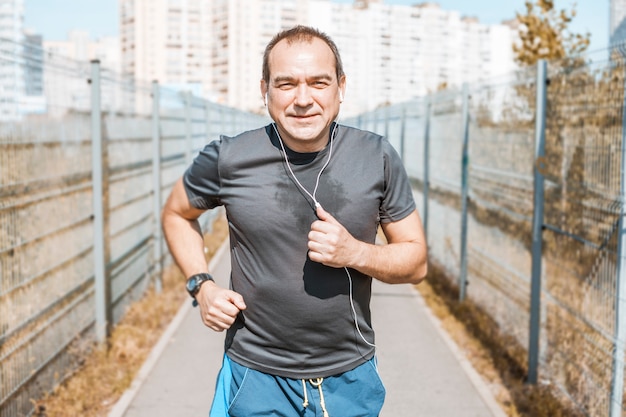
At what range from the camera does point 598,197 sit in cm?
461

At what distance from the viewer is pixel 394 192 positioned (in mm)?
2523

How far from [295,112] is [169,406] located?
3454 millimetres

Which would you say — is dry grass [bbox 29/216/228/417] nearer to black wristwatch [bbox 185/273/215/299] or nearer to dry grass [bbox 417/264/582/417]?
black wristwatch [bbox 185/273/215/299]

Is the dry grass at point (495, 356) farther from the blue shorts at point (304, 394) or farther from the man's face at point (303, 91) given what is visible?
the man's face at point (303, 91)

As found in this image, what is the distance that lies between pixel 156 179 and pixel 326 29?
9674 cm

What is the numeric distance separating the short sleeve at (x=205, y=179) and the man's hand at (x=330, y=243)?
0.48 m

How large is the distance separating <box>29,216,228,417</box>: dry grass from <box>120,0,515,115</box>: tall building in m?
86.1

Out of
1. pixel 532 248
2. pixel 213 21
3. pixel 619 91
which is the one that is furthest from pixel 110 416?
pixel 213 21

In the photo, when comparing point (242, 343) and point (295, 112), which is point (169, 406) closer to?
point (242, 343)

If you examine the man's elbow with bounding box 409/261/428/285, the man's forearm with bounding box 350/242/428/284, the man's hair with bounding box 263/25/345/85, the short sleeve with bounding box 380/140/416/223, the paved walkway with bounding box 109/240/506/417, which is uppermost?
the man's hair with bounding box 263/25/345/85

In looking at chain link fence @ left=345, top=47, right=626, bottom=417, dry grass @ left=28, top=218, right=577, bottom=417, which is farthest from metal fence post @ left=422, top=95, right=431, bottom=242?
dry grass @ left=28, top=218, right=577, bottom=417

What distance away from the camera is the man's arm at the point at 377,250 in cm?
226

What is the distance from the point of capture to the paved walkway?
17.4 feet

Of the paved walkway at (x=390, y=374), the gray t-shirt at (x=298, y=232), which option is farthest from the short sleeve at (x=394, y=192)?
the paved walkway at (x=390, y=374)
